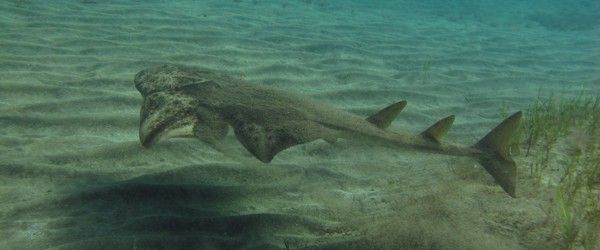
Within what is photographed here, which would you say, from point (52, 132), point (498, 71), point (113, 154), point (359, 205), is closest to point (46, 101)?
point (52, 132)

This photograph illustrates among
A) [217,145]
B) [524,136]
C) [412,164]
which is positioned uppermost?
[217,145]

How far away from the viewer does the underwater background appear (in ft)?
9.55

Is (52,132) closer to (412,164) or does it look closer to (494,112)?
(412,164)

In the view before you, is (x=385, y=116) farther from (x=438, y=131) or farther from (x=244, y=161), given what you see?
(x=244, y=161)

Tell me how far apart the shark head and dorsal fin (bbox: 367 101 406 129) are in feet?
4.06

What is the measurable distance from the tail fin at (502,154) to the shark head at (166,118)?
6.73 ft

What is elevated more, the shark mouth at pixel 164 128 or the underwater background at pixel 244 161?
the shark mouth at pixel 164 128

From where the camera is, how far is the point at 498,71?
10172mm

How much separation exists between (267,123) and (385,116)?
870mm

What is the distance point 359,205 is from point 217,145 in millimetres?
1460

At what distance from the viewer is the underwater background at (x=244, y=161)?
2912mm

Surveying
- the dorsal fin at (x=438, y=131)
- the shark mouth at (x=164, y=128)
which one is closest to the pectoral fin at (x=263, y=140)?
the shark mouth at (x=164, y=128)

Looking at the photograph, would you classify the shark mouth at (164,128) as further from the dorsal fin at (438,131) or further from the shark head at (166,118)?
the dorsal fin at (438,131)

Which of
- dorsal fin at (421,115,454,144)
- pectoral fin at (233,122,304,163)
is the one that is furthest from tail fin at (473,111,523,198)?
pectoral fin at (233,122,304,163)
